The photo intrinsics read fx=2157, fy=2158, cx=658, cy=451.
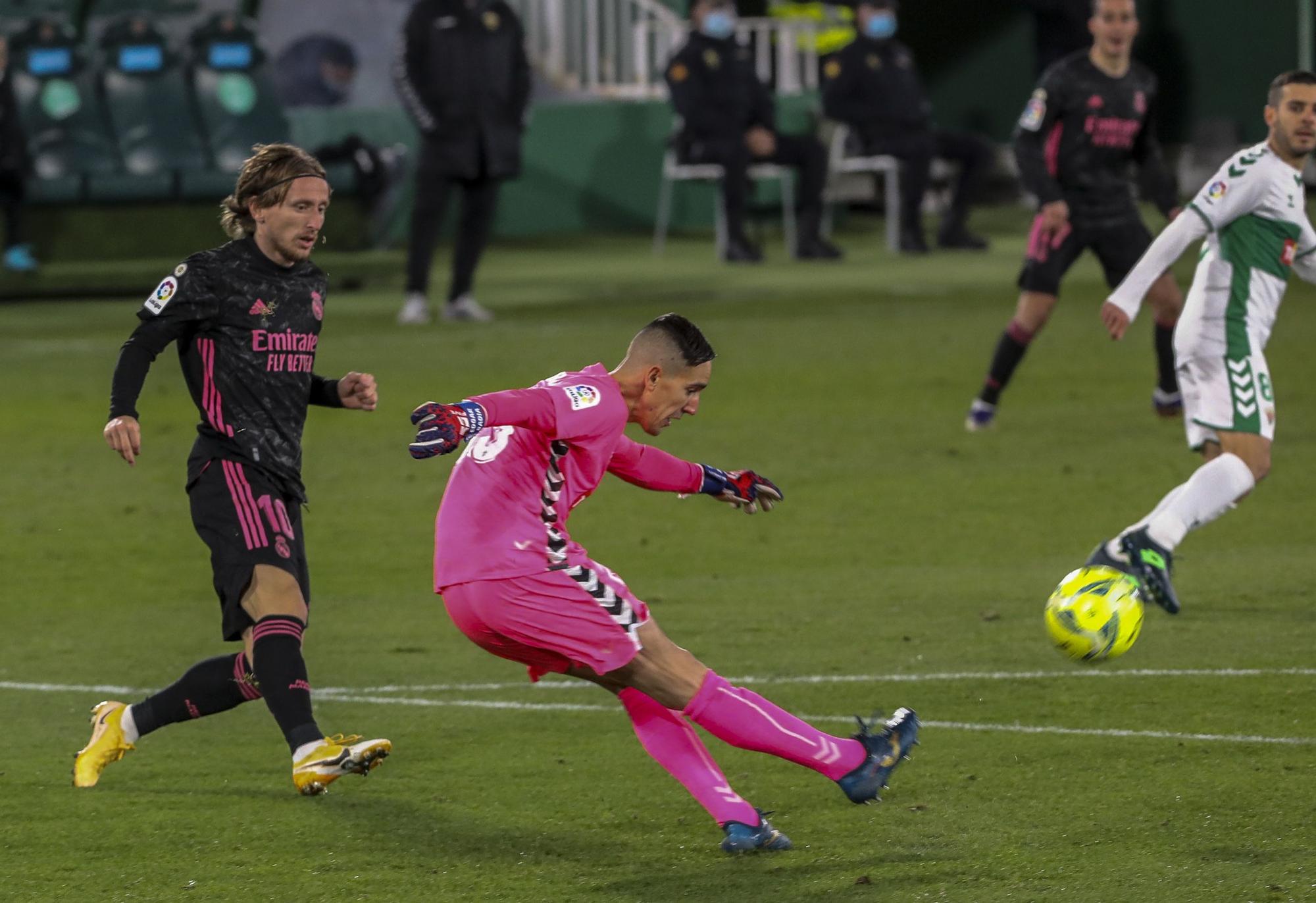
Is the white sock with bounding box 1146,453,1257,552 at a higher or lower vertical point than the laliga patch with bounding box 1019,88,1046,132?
lower

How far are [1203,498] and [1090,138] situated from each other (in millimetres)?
4714

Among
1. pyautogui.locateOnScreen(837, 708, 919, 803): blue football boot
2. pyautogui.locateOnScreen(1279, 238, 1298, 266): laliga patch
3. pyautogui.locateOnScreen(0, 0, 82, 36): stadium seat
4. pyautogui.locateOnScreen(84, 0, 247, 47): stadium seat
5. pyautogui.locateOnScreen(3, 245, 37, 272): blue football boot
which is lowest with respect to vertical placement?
pyautogui.locateOnScreen(3, 245, 37, 272): blue football boot

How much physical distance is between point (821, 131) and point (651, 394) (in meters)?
20.1

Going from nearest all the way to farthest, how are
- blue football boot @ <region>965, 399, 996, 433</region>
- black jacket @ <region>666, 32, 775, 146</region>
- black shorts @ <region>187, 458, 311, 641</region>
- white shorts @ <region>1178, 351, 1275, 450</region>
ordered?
black shorts @ <region>187, 458, 311, 641</region>
white shorts @ <region>1178, 351, 1275, 450</region>
blue football boot @ <region>965, 399, 996, 433</region>
black jacket @ <region>666, 32, 775, 146</region>

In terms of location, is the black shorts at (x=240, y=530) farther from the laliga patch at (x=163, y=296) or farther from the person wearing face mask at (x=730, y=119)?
the person wearing face mask at (x=730, y=119)

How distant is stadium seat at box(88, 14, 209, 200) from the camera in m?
22.5

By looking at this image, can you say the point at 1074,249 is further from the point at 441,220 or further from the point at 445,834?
the point at 445,834

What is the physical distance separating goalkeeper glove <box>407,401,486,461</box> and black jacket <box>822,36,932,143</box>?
60.1ft

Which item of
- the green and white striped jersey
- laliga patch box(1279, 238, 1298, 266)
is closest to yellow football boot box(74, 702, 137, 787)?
the green and white striped jersey

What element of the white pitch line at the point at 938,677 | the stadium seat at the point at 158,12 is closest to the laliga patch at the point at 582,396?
the white pitch line at the point at 938,677

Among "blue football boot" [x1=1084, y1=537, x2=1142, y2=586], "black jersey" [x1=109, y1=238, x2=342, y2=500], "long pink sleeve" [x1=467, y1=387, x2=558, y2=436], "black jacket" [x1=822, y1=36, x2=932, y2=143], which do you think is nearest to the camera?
"long pink sleeve" [x1=467, y1=387, x2=558, y2=436]

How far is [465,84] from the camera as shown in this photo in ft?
55.9

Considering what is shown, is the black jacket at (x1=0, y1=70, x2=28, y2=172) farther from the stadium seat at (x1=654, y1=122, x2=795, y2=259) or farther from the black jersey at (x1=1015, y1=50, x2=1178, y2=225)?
the black jersey at (x1=1015, y1=50, x2=1178, y2=225)

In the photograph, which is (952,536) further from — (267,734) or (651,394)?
(651,394)
